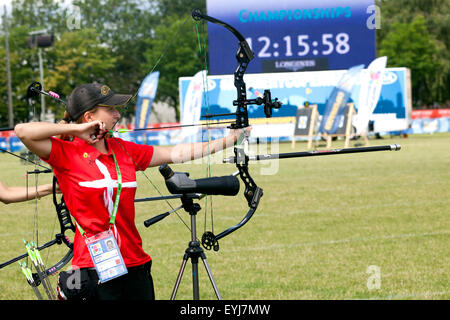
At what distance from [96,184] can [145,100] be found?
30.5 inches

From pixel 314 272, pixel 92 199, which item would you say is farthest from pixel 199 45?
pixel 314 272

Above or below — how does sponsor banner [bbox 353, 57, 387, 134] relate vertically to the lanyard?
above

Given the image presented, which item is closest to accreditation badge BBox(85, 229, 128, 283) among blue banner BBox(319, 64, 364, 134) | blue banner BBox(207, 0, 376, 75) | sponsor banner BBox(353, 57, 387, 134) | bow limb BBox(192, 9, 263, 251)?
bow limb BBox(192, 9, 263, 251)

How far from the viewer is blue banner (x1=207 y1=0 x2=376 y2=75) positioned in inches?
1069

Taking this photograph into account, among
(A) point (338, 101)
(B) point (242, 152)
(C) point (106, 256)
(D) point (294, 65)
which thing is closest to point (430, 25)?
(A) point (338, 101)

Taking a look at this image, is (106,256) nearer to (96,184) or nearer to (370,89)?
(96,184)

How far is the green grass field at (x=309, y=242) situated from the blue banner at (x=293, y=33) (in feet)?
46.0

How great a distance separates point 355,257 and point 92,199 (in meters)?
4.36

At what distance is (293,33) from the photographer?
28391mm

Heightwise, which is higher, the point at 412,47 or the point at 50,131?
the point at 412,47

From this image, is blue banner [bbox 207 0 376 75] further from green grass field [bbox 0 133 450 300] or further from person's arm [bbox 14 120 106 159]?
person's arm [bbox 14 120 106 159]

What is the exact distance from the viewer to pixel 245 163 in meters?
3.52

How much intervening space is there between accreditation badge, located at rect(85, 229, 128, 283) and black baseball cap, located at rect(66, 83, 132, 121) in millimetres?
605

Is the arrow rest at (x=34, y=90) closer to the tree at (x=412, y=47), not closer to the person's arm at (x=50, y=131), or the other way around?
the person's arm at (x=50, y=131)
